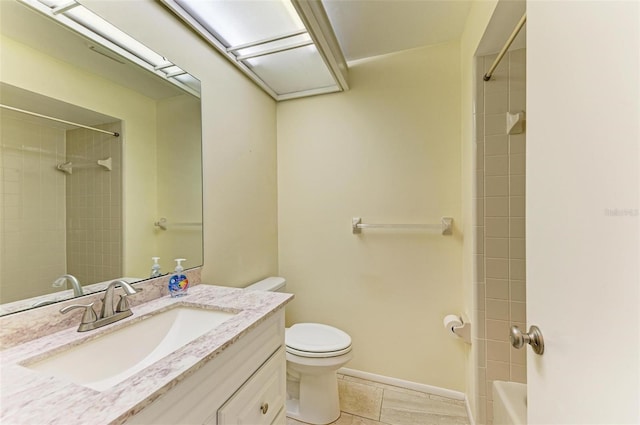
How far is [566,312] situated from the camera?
507 mm

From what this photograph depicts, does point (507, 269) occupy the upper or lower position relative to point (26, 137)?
lower

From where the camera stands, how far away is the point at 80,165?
92 centimetres

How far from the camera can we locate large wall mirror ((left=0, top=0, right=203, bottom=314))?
0.77 metres

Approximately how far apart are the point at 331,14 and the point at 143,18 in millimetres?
945

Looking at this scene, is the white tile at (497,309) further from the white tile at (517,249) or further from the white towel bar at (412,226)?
the white towel bar at (412,226)

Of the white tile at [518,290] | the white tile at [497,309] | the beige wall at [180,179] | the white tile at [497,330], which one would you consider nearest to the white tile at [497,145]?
the white tile at [518,290]

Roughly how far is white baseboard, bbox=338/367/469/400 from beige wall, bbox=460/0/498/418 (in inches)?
3.6

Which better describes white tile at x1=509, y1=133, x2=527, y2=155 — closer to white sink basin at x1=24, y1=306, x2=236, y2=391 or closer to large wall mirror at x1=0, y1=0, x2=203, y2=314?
white sink basin at x1=24, y1=306, x2=236, y2=391

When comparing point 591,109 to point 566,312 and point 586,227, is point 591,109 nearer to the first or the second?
point 586,227

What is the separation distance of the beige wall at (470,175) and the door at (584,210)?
0.83m

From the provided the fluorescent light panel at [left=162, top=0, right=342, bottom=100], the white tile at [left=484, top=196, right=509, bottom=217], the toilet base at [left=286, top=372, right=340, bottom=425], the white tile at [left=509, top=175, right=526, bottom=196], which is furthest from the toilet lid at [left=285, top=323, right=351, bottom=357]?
the fluorescent light panel at [left=162, top=0, right=342, bottom=100]

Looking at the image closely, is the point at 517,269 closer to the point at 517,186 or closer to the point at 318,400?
the point at 517,186

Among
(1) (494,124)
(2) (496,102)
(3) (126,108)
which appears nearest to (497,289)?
(1) (494,124)

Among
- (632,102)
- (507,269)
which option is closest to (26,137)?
(632,102)
